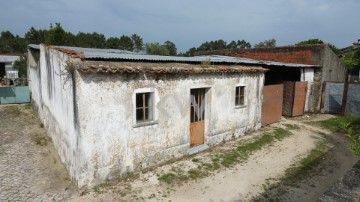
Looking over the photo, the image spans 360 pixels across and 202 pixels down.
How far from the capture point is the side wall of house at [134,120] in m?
6.75

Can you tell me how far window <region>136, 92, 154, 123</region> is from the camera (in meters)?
7.80

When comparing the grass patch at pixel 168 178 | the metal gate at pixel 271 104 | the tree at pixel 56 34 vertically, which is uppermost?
the tree at pixel 56 34

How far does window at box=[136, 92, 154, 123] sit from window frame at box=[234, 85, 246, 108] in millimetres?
4637

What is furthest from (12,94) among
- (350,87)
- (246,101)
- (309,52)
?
(350,87)

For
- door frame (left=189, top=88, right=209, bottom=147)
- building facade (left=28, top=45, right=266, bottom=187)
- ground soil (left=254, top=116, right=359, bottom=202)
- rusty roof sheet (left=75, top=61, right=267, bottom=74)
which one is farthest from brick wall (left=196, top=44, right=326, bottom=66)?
door frame (left=189, top=88, right=209, bottom=147)

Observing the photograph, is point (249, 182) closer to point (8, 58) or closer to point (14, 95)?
point (14, 95)

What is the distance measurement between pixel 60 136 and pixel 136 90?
3463 mm

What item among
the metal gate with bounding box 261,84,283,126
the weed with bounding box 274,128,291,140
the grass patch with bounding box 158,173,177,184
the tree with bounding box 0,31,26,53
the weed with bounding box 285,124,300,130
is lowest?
the grass patch with bounding box 158,173,177,184

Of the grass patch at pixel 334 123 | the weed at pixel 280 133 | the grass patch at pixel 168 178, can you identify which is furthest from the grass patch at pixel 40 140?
the grass patch at pixel 334 123

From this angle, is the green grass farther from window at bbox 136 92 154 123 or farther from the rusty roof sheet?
the rusty roof sheet

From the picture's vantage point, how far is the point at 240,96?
11.5 m

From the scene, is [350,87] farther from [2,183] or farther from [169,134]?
[2,183]

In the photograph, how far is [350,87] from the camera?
15.2 m

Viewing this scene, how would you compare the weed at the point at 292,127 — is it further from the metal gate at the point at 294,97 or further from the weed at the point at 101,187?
the weed at the point at 101,187
